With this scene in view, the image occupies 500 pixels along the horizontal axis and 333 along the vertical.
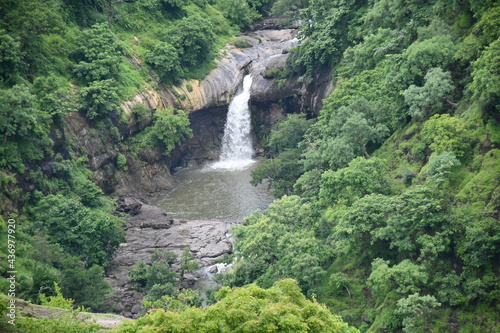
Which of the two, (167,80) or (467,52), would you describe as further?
(167,80)

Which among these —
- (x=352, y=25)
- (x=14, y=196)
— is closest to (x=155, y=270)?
(x=14, y=196)

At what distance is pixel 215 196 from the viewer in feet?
161

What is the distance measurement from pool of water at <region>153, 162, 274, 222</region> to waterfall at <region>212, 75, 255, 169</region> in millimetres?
3288

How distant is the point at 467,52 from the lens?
3192 centimetres

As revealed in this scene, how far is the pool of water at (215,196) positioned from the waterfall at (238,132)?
10.8ft

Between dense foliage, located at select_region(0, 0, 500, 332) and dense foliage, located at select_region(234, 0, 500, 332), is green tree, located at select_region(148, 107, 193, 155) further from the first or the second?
dense foliage, located at select_region(234, 0, 500, 332)

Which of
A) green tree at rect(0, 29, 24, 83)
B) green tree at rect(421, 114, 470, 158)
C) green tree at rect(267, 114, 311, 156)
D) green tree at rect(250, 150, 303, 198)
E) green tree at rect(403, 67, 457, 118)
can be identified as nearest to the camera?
green tree at rect(421, 114, 470, 158)

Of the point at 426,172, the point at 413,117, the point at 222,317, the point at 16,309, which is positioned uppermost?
the point at 413,117

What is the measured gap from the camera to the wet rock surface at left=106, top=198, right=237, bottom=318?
3459 centimetres

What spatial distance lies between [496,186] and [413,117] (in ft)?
32.1

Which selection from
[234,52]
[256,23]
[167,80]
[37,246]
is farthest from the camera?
[256,23]

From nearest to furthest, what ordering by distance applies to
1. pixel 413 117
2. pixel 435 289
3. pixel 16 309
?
pixel 16 309 < pixel 435 289 < pixel 413 117

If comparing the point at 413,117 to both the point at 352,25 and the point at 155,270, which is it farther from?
the point at 155,270

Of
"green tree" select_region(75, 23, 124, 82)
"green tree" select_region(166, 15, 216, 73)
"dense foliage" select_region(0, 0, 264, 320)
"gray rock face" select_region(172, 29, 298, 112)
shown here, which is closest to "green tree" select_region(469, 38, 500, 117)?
"dense foliage" select_region(0, 0, 264, 320)
